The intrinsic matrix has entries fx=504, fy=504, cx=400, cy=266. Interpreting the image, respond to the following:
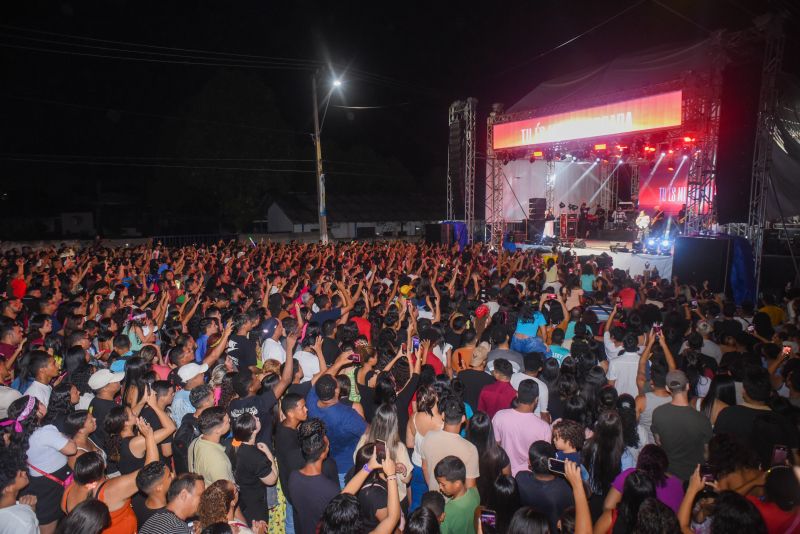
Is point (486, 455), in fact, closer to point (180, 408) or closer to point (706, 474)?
point (706, 474)

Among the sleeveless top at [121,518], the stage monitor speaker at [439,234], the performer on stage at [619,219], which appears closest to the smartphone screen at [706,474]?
the sleeveless top at [121,518]

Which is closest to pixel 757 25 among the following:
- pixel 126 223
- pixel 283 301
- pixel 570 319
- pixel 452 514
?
pixel 570 319

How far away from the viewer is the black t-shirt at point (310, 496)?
3264 millimetres

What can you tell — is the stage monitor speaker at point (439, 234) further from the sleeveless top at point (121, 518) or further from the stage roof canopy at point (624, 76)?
the sleeveless top at point (121, 518)

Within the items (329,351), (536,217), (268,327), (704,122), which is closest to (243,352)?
(268,327)

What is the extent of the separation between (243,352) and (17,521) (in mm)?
3270

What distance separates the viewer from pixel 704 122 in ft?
44.6

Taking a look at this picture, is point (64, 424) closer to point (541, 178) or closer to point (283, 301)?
point (283, 301)

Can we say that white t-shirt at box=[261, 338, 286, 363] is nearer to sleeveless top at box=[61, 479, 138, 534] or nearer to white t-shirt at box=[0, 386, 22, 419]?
white t-shirt at box=[0, 386, 22, 419]

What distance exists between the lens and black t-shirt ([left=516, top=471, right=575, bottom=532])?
127 inches

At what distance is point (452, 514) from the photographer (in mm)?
→ 3158

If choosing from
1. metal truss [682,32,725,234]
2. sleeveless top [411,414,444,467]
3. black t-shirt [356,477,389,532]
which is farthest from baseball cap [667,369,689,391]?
metal truss [682,32,725,234]

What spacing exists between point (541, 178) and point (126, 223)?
31.1m

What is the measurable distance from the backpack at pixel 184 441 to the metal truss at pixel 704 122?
44.2 ft
